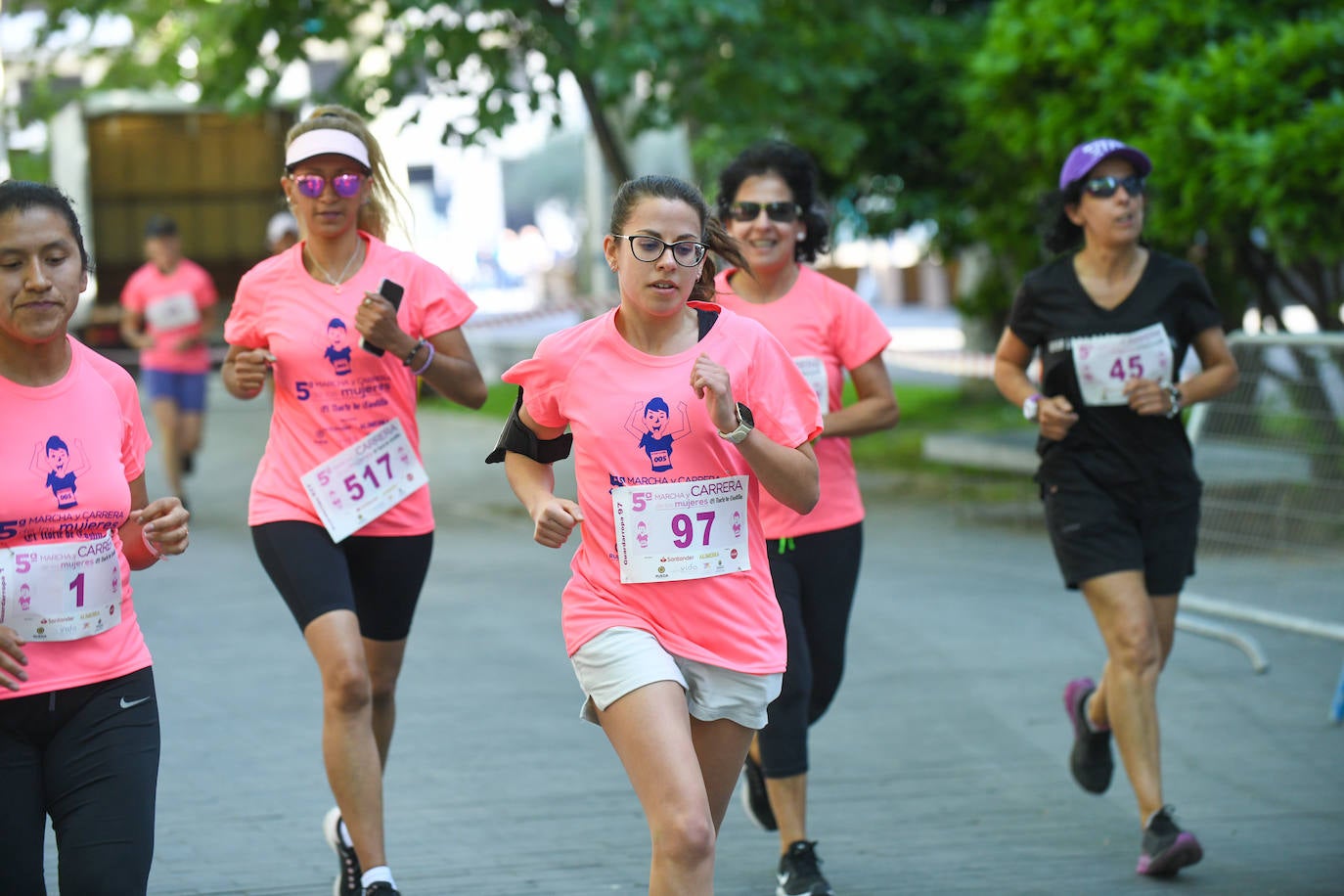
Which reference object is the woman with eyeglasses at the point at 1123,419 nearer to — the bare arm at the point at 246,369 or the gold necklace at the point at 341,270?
the gold necklace at the point at 341,270

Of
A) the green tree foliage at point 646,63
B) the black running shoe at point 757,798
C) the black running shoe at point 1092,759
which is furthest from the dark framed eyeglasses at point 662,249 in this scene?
the green tree foliage at point 646,63

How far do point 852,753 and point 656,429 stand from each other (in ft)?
10.1

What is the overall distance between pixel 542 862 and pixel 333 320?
1697 mm

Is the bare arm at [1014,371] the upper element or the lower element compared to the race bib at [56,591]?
upper

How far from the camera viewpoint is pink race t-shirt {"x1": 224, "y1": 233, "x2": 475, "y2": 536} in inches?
194

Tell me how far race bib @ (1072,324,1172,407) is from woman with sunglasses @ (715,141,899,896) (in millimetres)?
611

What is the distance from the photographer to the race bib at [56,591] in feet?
11.2

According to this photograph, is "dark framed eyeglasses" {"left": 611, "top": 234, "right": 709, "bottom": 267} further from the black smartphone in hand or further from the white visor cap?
the white visor cap

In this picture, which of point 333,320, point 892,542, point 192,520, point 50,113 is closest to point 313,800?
point 333,320

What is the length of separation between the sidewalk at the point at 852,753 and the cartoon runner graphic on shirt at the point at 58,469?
1.91 m

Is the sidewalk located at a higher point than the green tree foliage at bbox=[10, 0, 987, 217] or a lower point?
lower

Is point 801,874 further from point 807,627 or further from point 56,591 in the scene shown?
point 56,591

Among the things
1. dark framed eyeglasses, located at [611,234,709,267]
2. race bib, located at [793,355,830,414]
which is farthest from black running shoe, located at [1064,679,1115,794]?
dark framed eyeglasses, located at [611,234,709,267]

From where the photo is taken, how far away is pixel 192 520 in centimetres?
1258
